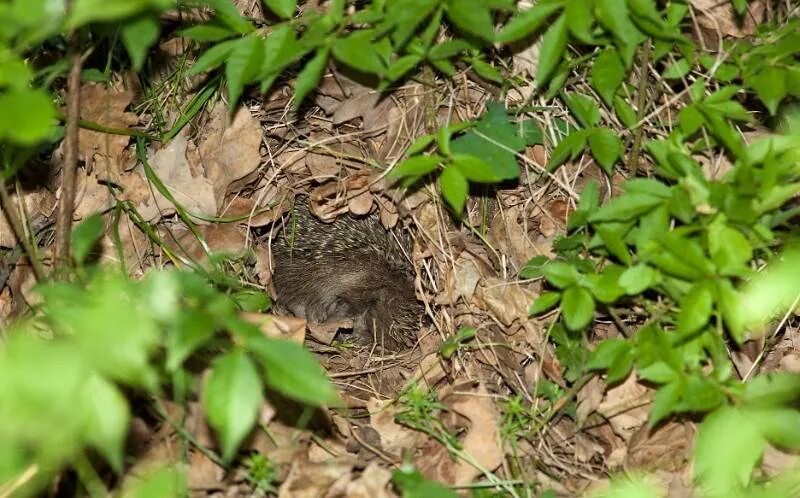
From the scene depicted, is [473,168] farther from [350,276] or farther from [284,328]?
[350,276]

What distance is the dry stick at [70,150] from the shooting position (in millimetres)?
2660

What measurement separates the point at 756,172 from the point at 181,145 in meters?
2.34

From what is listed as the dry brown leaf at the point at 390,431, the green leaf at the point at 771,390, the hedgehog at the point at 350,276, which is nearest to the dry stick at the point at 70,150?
the dry brown leaf at the point at 390,431

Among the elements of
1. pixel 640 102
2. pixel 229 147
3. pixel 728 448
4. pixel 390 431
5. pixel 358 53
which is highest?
pixel 358 53

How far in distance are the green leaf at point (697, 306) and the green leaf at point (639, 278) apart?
237 mm

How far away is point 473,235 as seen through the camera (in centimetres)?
361

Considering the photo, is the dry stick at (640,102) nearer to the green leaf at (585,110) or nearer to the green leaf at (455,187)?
the green leaf at (585,110)

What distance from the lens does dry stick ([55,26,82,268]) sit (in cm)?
266

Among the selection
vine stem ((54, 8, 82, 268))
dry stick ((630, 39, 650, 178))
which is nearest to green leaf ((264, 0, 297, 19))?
vine stem ((54, 8, 82, 268))

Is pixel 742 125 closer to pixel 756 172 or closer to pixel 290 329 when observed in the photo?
pixel 756 172

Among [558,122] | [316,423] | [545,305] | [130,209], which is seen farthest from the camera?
[130,209]

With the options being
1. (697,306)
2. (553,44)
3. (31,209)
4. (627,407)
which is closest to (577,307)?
(697,306)

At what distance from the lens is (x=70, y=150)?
2.74 meters

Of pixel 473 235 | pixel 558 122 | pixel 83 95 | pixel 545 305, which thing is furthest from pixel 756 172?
pixel 83 95
